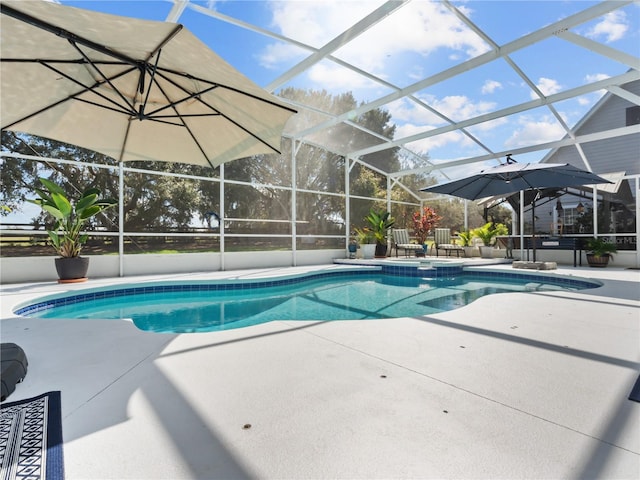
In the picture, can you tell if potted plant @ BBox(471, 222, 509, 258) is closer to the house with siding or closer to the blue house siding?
the house with siding

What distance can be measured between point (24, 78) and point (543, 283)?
8781mm

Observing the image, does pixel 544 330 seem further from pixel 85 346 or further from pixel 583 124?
pixel 583 124

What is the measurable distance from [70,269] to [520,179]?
9.58 metres

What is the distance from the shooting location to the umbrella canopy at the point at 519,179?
6.25 m

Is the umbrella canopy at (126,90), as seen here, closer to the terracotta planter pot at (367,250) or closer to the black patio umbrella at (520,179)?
the black patio umbrella at (520,179)

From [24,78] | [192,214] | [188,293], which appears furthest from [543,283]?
[192,214]

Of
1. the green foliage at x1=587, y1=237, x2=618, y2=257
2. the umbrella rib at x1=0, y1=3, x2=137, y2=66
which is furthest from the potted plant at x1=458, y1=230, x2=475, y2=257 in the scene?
the umbrella rib at x1=0, y1=3, x2=137, y2=66

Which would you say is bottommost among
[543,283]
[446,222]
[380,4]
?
[543,283]

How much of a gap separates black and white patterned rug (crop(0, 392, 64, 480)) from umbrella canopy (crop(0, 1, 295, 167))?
7.18 feet

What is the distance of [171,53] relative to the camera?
8.47 ft

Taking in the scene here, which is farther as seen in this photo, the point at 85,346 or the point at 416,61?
the point at 416,61

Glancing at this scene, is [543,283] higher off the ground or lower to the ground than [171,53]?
lower

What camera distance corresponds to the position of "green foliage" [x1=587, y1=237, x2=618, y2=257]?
855 cm

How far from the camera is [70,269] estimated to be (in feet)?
19.8
